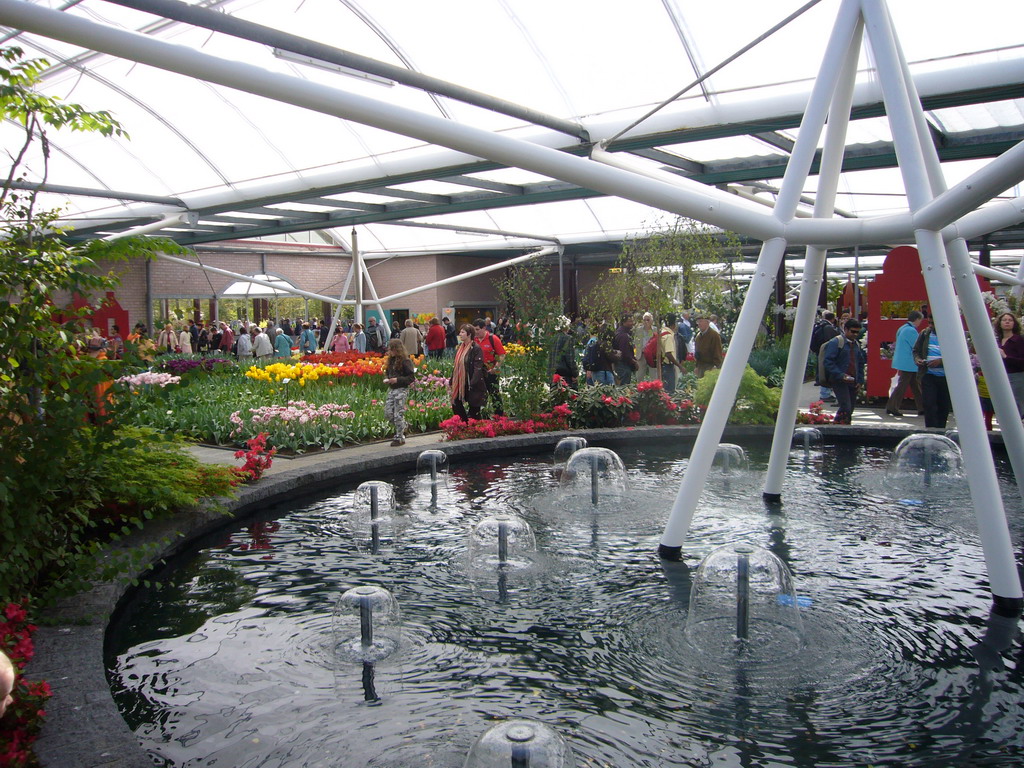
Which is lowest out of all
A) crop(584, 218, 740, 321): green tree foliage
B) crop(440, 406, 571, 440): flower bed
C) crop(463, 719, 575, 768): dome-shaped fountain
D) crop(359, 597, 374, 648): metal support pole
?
crop(359, 597, 374, 648): metal support pole

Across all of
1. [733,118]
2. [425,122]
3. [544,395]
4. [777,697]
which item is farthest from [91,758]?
[733,118]

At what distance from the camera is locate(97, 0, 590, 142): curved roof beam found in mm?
6320

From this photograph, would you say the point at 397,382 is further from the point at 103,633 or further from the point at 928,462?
the point at 103,633

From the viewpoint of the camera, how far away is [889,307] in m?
15.2

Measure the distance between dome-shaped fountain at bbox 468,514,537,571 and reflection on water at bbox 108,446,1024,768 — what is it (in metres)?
0.12

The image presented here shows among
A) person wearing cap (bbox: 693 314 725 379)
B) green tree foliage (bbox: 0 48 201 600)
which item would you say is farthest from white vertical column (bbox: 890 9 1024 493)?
person wearing cap (bbox: 693 314 725 379)

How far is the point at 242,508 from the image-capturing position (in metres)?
7.45

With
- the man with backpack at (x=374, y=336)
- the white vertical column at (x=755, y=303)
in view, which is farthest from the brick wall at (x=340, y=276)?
the white vertical column at (x=755, y=303)

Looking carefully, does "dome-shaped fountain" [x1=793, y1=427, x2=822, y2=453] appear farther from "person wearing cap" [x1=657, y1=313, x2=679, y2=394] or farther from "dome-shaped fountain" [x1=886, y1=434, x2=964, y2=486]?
"person wearing cap" [x1=657, y1=313, x2=679, y2=394]

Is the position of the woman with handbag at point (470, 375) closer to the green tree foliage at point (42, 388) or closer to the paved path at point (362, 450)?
the paved path at point (362, 450)

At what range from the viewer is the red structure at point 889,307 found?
584 inches

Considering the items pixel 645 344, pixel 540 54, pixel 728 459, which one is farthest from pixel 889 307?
pixel 728 459

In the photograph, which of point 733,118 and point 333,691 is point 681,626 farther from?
point 733,118

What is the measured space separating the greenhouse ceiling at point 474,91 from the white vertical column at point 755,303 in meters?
0.48
